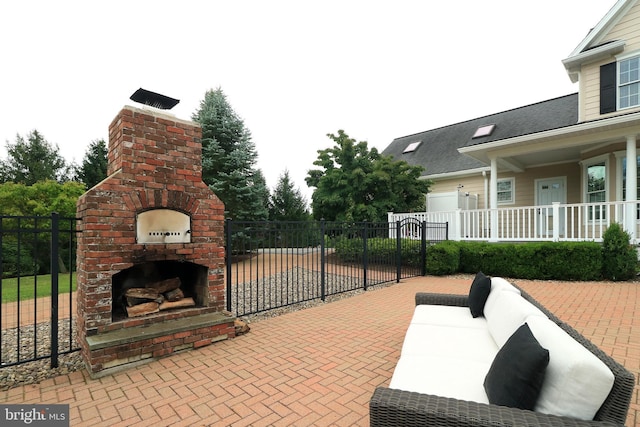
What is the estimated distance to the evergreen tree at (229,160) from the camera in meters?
12.6

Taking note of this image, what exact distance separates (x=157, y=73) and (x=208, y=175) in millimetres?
6027

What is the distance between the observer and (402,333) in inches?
157

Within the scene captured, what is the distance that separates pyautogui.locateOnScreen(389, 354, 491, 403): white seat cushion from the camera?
177cm

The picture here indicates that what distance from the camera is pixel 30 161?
868 inches

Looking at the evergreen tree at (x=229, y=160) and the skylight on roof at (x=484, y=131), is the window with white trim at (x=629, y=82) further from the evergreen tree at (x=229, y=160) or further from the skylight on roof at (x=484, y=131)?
the evergreen tree at (x=229, y=160)

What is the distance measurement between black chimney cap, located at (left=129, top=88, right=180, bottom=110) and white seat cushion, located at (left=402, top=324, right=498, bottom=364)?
12.8 ft

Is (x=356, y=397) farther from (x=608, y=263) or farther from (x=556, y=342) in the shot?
(x=608, y=263)

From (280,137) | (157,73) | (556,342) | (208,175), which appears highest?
(280,137)

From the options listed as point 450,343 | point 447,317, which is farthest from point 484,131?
point 450,343

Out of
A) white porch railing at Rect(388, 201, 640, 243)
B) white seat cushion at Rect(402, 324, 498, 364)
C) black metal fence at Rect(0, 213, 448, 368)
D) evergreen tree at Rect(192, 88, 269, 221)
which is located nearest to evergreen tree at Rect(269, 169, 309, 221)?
evergreen tree at Rect(192, 88, 269, 221)

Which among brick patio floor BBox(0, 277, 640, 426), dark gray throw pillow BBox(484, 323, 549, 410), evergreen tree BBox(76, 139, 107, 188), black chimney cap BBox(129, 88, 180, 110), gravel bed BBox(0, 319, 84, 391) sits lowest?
gravel bed BBox(0, 319, 84, 391)

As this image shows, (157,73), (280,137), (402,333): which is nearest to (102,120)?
(280,137)

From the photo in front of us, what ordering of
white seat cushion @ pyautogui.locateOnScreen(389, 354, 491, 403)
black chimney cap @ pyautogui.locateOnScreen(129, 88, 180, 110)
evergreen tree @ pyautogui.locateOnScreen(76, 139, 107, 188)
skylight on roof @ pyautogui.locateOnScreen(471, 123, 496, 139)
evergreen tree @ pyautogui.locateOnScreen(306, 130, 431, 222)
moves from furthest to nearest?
evergreen tree @ pyautogui.locateOnScreen(76, 139, 107, 188)
skylight on roof @ pyautogui.locateOnScreen(471, 123, 496, 139)
evergreen tree @ pyautogui.locateOnScreen(306, 130, 431, 222)
black chimney cap @ pyautogui.locateOnScreen(129, 88, 180, 110)
white seat cushion @ pyautogui.locateOnScreen(389, 354, 491, 403)

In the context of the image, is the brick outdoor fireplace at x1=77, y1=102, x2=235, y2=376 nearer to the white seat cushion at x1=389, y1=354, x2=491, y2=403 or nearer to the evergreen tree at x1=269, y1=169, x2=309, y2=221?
the white seat cushion at x1=389, y1=354, x2=491, y2=403
